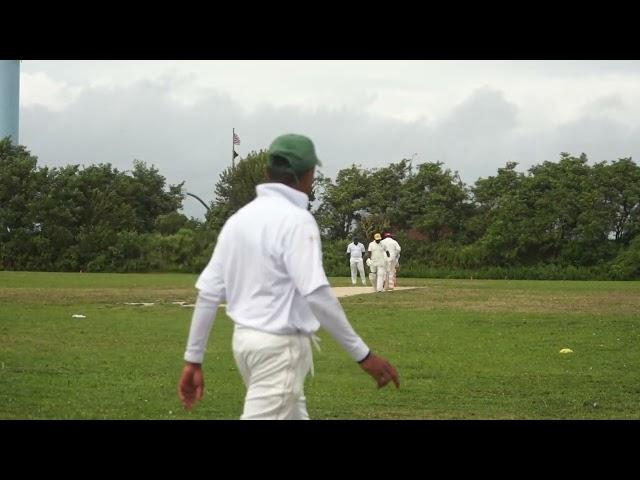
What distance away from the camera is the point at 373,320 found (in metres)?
21.5

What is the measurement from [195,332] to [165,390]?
6.72 metres

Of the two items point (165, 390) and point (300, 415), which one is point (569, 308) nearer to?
point (165, 390)

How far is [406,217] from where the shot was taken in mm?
67500

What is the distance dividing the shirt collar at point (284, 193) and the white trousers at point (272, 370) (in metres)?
0.65

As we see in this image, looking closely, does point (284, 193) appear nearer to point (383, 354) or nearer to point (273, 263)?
point (273, 263)

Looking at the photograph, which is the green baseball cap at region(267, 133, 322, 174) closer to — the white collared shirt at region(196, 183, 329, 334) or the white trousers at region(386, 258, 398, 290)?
the white collared shirt at region(196, 183, 329, 334)

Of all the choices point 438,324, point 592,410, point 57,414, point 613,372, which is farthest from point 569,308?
point 57,414

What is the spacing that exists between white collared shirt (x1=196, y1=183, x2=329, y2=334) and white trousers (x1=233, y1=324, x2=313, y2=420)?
0.05 meters

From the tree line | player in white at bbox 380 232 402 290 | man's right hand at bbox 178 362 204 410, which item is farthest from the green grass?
the tree line

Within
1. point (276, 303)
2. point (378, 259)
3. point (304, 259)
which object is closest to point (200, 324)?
point (276, 303)

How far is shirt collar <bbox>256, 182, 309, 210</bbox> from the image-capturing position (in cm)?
517

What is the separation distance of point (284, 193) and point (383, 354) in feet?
35.0

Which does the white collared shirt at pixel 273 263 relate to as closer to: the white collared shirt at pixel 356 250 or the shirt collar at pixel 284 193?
the shirt collar at pixel 284 193

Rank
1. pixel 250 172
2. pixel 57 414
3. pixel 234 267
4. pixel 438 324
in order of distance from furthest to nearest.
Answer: pixel 250 172
pixel 438 324
pixel 57 414
pixel 234 267
